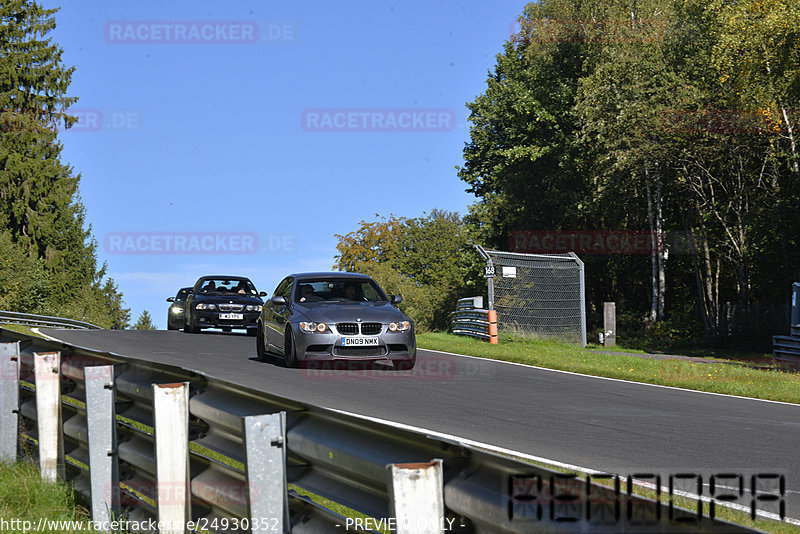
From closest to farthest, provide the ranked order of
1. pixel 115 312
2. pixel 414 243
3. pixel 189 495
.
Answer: pixel 189 495, pixel 115 312, pixel 414 243

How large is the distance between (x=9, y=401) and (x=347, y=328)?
24.8 ft

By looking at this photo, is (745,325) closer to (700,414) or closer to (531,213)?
(531,213)

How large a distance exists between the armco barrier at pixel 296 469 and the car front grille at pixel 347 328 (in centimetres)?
806

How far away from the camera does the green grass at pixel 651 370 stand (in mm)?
15255

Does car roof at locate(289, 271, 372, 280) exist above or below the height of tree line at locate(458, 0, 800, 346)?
below

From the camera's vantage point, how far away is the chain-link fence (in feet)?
85.8

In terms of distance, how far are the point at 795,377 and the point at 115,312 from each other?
70607 millimetres

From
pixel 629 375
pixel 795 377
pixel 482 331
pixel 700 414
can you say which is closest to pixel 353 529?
pixel 700 414

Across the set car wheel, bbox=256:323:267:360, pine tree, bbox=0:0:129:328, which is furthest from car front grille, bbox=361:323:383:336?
pine tree, bbox=0:0:129:328

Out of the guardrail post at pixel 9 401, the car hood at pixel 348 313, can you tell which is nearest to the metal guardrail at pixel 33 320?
the car hood at pixel 348 313

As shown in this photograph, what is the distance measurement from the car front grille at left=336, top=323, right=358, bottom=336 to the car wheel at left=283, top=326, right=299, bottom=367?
0.87 m

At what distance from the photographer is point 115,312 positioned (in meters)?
79.9

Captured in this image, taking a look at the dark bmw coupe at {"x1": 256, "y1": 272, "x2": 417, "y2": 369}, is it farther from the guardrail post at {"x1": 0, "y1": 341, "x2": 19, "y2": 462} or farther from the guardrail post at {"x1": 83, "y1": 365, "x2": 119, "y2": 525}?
the guardrail post at {"x1": 83, "y1": 365, "x2": 119, "y2": 525}

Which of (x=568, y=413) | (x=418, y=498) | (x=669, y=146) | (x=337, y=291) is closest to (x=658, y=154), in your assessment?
(x=669, y=146)
